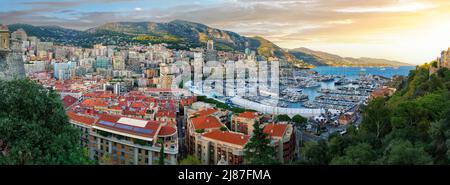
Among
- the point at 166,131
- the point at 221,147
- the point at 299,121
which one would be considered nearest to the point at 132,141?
the point at 166,131

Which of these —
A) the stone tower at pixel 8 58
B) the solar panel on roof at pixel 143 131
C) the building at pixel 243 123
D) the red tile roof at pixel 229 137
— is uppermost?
the stone tower at pixel 8 58

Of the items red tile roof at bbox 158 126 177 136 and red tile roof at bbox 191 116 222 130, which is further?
red tile roof at bbox 191 116 222 130

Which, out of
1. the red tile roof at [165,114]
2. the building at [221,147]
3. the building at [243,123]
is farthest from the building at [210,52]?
the building at [221,147]

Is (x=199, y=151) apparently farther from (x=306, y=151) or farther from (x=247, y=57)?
(x=247, y=57)

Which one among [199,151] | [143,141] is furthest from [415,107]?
[143,141]

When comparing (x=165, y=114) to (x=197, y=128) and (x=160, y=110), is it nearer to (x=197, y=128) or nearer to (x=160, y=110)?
(x=160, y=110)

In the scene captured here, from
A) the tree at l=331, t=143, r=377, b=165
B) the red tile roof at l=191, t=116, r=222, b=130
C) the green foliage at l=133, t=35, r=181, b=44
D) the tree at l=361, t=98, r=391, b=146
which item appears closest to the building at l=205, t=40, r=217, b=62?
the green foliage at l=133, t=35, r=181, b=44

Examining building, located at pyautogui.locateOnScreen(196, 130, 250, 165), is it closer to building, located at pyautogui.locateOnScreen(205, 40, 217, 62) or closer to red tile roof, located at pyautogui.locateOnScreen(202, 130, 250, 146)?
red tile roof, located at pyautogui.locateOnScreen(202, 130, 250, 146)

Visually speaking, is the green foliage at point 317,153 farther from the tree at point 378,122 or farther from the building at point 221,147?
the tree at point 378,122
